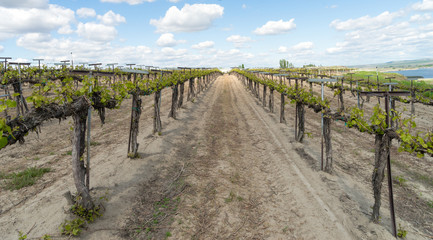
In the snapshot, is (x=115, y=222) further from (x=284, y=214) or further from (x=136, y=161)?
(x=284, y=214)

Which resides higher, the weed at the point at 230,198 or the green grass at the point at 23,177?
the green grass at the point at 23,177

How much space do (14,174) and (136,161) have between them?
13.8 feet

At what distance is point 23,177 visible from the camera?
8.73 meters

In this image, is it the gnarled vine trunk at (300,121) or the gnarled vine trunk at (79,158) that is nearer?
the gnarled vine trunk at (79,158)

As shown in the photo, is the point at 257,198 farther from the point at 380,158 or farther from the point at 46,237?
the point at 46,237

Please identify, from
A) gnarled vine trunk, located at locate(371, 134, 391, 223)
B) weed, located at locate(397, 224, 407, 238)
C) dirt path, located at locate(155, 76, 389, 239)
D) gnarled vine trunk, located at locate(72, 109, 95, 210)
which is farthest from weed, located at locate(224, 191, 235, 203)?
weed, located at locate(397, 224, 407, 238)

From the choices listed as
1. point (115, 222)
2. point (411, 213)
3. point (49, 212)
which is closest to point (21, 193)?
point (49, 212)

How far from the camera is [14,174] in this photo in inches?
354

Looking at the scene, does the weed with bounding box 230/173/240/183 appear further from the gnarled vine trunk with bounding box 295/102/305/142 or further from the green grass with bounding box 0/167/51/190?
the green grass with bounding box 0/167/51/190

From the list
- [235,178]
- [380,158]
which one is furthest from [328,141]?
[235,178]

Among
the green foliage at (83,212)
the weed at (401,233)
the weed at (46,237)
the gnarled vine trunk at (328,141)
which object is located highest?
the gnarled vine trunk at (328,141)

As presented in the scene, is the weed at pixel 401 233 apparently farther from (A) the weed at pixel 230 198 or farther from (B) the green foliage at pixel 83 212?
(B) the green foliage at pixel 83 212

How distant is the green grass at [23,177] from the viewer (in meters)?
8.27

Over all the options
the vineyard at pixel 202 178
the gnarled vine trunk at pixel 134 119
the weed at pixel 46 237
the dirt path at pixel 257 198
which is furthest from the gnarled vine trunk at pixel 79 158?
the gnarled vine trunk at pixel 134 119
